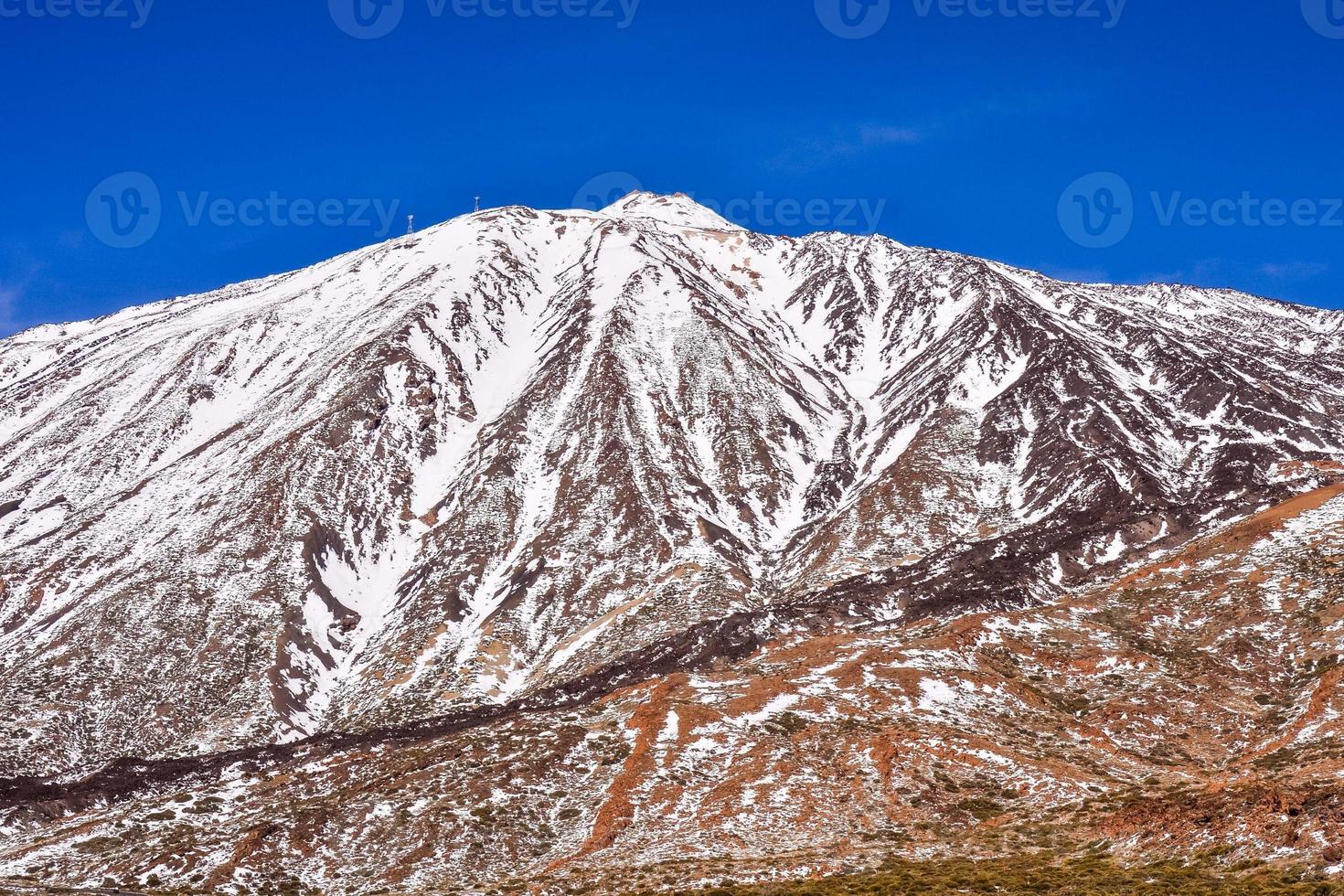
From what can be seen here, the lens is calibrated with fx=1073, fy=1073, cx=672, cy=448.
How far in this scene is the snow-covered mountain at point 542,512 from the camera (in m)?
117

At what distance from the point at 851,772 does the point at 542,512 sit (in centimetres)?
9219

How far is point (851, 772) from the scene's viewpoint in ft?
229

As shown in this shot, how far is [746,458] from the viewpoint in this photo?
171375mm

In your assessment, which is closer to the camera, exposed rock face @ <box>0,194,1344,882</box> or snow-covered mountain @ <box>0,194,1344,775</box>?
exposed rock face @ <box>0,194,1344,882</box>

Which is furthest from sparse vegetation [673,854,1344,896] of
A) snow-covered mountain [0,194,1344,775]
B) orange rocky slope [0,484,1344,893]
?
snow-covered mountain [0,194,1344,775]

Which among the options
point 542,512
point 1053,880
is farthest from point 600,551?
point 1053,880

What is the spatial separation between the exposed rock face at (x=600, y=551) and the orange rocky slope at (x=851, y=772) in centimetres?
66

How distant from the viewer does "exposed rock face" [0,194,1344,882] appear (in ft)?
268

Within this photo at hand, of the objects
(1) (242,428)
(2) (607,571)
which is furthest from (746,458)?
(1) (242,428)

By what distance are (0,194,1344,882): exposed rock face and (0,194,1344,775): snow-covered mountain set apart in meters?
0.56

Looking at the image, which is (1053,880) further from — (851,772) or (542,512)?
(542,512)

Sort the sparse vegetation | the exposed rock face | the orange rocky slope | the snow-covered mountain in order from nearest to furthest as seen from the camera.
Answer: the sparse vegetation → the orange rocky slope → the exposed rock face → the snow-covered mountain

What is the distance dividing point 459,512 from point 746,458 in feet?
150

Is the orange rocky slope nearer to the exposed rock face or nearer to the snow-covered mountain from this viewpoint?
the exposed rock face
